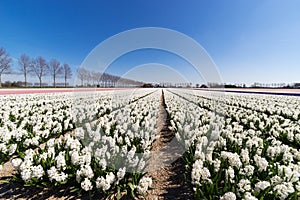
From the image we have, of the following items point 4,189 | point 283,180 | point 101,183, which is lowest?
point 4,189

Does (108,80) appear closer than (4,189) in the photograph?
No

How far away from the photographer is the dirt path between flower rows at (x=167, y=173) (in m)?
3.16

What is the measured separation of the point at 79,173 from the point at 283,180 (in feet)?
9.97

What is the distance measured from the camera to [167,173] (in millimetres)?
3852

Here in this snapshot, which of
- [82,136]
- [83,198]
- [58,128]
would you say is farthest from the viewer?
[58,128]

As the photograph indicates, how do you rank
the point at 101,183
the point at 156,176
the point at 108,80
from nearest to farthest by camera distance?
the point at 101,183, the point at 156,176, the point at 108,80

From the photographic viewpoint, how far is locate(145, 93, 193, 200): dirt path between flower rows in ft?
10.4

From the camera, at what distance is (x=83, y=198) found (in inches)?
119

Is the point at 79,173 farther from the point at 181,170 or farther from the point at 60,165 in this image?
the point at 181,170

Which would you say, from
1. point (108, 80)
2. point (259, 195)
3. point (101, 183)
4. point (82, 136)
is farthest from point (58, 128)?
point (108, 80)

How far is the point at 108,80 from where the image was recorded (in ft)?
256

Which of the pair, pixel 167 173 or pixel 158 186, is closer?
pixel 158 186

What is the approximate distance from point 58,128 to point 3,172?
6.19 feet

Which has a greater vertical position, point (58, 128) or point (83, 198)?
point (58, 128)
